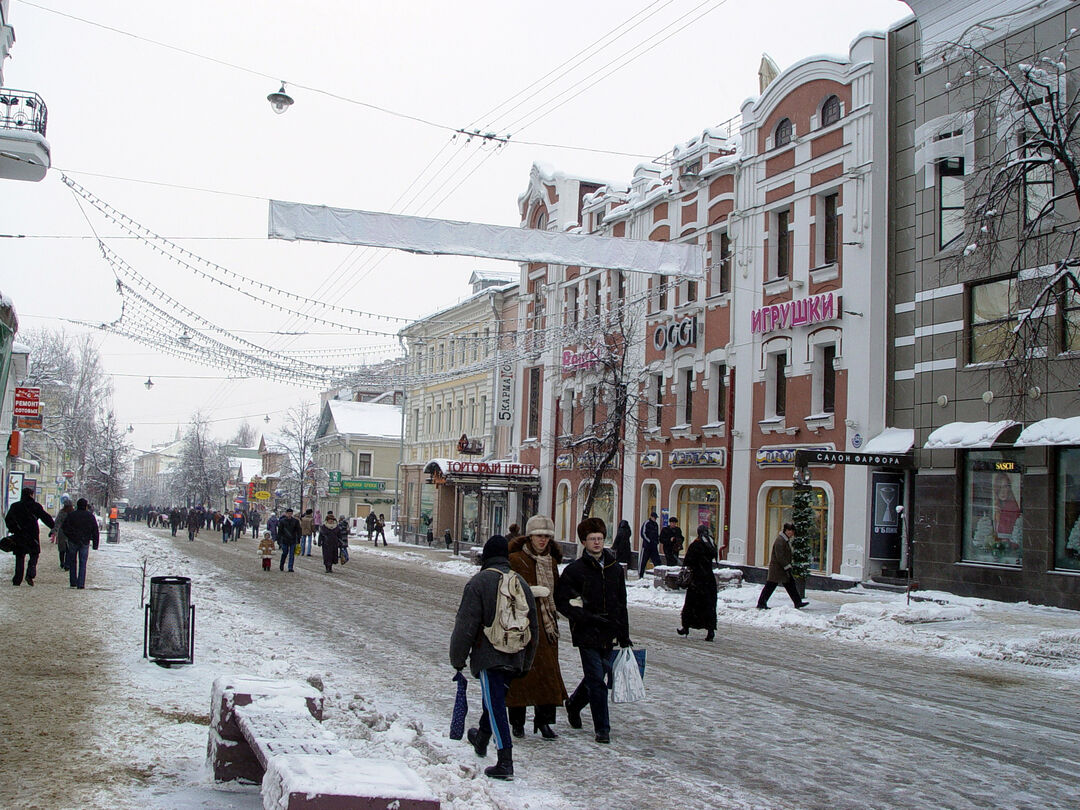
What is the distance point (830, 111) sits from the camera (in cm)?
2941

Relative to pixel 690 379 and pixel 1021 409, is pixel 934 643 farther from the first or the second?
pixel 690 379

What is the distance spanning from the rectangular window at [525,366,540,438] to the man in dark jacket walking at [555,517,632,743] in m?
36.7

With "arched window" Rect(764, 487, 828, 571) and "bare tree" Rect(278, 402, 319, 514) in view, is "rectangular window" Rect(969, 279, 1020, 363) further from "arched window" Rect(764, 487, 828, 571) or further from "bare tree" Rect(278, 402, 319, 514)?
"bare tree" Rect(278, 402, 319, 514)

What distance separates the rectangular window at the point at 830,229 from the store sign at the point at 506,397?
2012 cm

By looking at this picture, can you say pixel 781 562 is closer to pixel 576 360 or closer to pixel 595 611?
pixel 595 611

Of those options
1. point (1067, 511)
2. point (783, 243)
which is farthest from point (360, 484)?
point (1067, 511)

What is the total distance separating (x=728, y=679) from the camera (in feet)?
39.8

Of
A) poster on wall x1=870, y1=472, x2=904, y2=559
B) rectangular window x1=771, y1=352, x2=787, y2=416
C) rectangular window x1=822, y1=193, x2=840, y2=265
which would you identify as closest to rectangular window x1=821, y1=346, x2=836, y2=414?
rectangular window x1=771, y1=352, x2=787, y2=416

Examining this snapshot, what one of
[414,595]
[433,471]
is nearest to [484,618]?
[414,595]

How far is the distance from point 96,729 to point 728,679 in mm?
6793

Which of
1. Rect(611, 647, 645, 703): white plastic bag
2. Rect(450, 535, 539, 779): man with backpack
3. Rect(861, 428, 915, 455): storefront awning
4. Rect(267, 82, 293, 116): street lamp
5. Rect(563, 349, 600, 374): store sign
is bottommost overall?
Rect(611, 647, 645, 703): white plastic bag

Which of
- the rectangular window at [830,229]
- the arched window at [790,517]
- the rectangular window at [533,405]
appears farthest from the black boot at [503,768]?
the rectangular window at [533,405]

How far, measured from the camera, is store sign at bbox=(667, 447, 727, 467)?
32.6 m

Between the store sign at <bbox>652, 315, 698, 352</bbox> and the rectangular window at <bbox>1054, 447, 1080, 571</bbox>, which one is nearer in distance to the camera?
the rectangular window at <bbox>1054, 447, 1080, 571</bbox>
